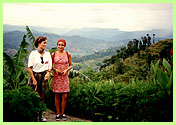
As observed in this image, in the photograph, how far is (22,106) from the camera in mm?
3783

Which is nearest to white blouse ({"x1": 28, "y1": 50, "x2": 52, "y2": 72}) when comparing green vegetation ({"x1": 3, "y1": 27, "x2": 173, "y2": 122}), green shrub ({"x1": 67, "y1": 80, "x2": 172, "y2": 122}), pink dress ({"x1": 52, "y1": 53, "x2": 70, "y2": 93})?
pink dress ({"x1": 52, "y1": 53, "x2": 70, "y2": 93})

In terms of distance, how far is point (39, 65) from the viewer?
4.22 metres

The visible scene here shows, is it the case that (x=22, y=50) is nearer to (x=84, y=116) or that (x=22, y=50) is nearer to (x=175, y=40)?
(x=84, y=116)

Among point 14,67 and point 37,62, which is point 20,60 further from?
point 37,62

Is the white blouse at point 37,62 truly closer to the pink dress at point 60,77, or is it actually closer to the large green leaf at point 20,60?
the pink dress at point 60,77

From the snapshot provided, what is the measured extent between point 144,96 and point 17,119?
2.43 metres

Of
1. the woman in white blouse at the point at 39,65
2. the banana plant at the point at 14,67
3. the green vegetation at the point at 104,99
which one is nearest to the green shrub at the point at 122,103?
the green vegetation at the point at 104,99

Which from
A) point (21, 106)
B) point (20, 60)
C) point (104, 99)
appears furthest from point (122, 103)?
point (20, 60)

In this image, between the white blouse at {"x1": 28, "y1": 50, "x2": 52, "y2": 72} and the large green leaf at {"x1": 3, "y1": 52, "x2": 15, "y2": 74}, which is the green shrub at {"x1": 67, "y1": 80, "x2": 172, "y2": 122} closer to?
the white blouse at {"x1": 28, "y1": 50, "x2": 52, "y2": 72}

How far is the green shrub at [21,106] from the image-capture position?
375cm

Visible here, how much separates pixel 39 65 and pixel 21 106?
0.88 meters

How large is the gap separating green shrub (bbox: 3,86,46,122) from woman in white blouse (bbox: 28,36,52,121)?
323mm

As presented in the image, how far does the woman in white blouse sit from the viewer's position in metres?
4.20

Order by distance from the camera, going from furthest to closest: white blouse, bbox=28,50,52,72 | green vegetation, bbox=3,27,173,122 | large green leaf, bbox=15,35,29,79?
large green leaf, bbox=15,35,29,79 → white blouse, bbox=28,50,52,72 → green vegetation, bbox=3,27,173,122
